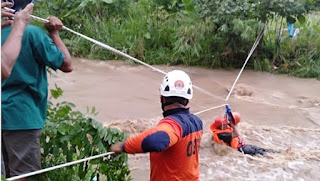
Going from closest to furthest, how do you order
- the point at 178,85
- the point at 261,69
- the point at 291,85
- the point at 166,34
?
the point at 178,85, the point at 291,85, the point at 261,69, the point at 166,34

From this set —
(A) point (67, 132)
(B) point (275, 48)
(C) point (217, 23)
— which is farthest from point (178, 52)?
(A) point (67, 132)

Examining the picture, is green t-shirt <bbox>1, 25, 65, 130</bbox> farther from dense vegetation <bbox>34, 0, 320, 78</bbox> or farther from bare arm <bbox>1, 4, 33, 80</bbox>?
dense vegetation <bbox>34, 0, 320, 78</bbox>

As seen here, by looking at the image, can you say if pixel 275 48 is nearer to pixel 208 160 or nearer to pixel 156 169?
pixel 208 160

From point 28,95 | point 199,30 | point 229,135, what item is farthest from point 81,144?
point 199,30

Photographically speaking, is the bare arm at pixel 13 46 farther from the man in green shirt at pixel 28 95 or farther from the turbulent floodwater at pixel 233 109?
the turbulent floodwater at pixel 233 109

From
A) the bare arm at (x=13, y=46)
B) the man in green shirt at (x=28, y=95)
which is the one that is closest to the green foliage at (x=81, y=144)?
the man in green shirt at (x=28, y=95)

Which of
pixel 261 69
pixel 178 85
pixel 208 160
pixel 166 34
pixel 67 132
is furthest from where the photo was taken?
pixel 166 34

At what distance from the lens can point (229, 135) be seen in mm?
6066

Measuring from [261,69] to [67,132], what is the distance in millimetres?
8067

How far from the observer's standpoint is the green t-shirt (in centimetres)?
306

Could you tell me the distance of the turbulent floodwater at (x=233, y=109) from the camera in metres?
5.83

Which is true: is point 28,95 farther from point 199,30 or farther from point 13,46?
point 199,30

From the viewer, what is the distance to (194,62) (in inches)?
448

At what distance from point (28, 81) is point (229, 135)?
11.1ft
